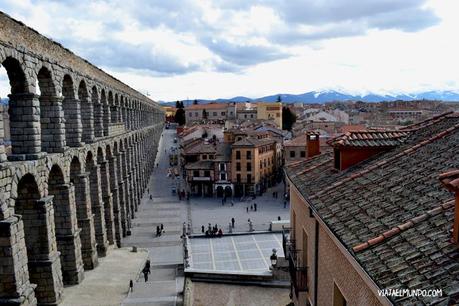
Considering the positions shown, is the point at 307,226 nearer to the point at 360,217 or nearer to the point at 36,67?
the point at 360,217

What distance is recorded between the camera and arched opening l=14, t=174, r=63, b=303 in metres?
19.9

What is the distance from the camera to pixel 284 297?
989 inches

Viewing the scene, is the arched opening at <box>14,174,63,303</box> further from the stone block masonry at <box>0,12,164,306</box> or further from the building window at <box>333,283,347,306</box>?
the building window at <box>333,283,347,306</box>

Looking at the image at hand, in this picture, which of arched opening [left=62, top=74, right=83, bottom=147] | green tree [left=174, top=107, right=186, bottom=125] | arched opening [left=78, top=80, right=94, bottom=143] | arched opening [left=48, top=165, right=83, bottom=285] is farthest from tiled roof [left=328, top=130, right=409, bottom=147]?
green tree [left=174, top=107, right=186, bottom=125]

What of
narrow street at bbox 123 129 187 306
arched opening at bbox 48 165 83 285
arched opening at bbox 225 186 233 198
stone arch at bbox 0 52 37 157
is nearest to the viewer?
stone arch at bbox 0 52 37 157

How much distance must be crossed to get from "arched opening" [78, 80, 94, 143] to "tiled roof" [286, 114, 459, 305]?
1971cm

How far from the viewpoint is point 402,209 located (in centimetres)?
877

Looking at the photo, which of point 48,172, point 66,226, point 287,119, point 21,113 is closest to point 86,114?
point 66,226

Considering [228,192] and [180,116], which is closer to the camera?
[228,192]

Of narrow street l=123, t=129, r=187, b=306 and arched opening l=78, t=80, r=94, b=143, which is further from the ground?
Result: arched opening l=78, t=80, r=94, b=143

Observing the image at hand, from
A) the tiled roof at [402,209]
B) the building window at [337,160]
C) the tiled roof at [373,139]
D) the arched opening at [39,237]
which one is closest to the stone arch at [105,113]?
the arched opening at [39,237]

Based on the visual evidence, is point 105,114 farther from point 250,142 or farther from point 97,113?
point 250,142

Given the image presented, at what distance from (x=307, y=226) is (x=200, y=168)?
50.0m

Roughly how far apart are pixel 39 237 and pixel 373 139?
15.7 meters
